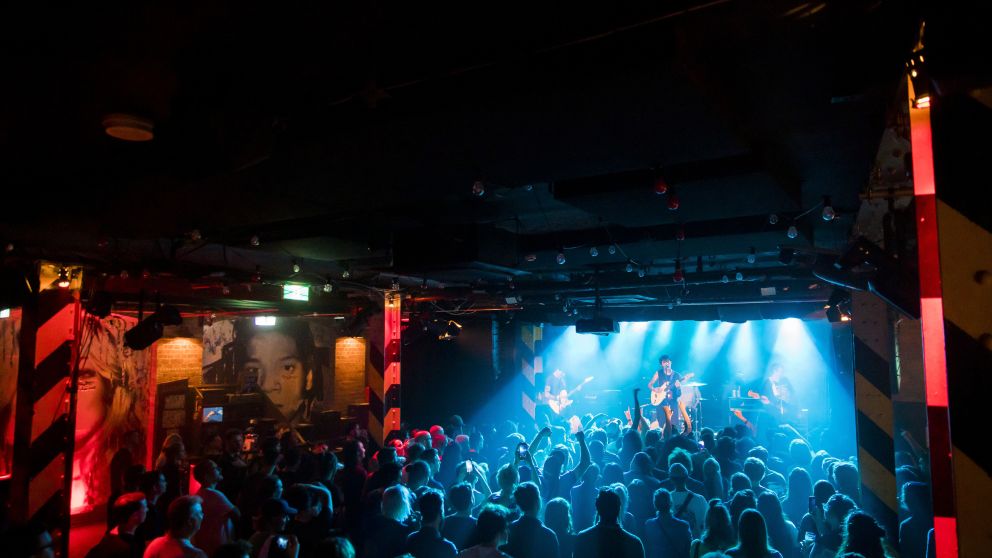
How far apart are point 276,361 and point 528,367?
631 cm

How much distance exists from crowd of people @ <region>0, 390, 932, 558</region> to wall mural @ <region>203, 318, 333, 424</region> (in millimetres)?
5622

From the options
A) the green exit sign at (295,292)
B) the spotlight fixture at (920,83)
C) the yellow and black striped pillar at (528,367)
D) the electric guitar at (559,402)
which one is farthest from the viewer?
the electric guitar at (559,402)

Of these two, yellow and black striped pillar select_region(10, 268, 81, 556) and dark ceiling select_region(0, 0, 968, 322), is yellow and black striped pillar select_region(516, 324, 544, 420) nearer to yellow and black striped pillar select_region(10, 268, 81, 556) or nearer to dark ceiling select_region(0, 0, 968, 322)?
yellow and black striped pillar select_region(10, 268, 81, 556)

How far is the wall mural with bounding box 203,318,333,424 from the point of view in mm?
12789

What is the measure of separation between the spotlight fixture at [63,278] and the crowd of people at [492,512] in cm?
209

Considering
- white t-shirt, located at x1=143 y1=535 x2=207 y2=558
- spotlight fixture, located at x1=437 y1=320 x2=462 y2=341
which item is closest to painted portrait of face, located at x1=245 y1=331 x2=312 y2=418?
spotlight fixture, located at x1=437 y1=320 x2=462 y2=341

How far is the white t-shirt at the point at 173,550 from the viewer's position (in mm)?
3654

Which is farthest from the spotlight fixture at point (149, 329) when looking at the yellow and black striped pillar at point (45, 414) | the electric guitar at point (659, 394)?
the electric guitar at point (659, 394)

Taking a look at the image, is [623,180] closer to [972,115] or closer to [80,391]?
[972,115]

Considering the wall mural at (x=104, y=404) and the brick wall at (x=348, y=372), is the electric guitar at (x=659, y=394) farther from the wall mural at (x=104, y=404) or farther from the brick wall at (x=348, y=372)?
the wall mural at (x=104, y=404)

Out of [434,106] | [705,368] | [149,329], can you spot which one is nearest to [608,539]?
[434,106]

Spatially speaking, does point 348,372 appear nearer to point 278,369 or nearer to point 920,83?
point 278,369

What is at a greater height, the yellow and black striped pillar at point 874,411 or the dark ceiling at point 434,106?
the dark ceiling at point 434,106

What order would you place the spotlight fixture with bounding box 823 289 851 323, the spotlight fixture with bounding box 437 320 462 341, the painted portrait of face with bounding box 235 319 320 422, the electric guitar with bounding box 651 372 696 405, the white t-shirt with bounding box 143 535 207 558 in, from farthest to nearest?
the electric guitar with bounding box 651 372 696 405 → the painted portrait of face with bounding box 235 319 320 422 → the spotlight fixture with bounding box 437 320 462 341 → the spotlight fixture with bounding box 823 289 851 323 → the white t-shirt with bounding box 143 535 207 558
